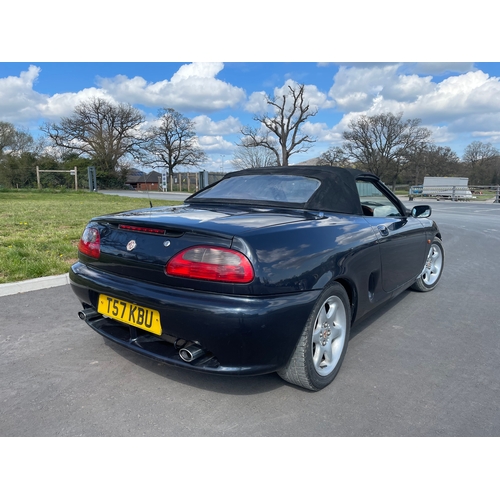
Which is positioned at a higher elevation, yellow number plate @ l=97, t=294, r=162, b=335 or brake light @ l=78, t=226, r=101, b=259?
brake light @ l=78, t=226, r=101, b=259

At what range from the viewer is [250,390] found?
2369 mm

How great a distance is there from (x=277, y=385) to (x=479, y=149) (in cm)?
6838

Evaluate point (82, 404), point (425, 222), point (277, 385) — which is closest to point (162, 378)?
point (82, 404)

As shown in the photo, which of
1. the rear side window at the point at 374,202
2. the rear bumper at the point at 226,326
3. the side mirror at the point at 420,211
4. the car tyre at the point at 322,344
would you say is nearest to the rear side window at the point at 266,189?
the rear side window at the point at 374,202

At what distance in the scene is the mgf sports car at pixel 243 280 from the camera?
78.2 inches

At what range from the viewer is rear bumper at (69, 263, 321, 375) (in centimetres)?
194

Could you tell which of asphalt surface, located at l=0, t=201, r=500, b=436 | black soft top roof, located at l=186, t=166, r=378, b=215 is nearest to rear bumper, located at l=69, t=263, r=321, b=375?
asphalt surface, located at l=0, t=201, r=500, b=436

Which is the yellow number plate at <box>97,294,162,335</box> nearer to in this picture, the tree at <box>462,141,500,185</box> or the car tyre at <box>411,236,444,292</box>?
the car tyre at <box>411,236,444,292</box>

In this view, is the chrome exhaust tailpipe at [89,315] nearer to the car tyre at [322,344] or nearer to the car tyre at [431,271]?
the car tyre at [322,344]

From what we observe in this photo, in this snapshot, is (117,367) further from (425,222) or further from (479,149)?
(479,149)

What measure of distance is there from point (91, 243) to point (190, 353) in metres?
1.12

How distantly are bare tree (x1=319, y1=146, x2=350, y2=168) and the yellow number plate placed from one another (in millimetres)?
48277

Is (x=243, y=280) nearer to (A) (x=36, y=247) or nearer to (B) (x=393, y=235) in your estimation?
(B) (x=393, y=235)

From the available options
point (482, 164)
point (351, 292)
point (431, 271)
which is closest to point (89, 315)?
point (351, 292)
